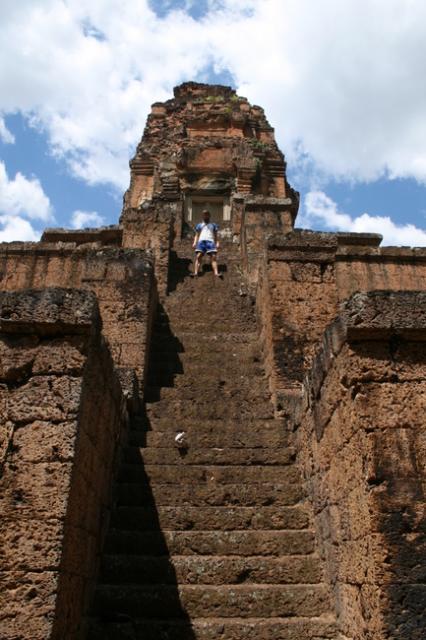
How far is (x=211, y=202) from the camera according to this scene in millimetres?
19312

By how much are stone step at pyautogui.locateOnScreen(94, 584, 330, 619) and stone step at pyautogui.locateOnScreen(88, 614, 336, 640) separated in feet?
0.43

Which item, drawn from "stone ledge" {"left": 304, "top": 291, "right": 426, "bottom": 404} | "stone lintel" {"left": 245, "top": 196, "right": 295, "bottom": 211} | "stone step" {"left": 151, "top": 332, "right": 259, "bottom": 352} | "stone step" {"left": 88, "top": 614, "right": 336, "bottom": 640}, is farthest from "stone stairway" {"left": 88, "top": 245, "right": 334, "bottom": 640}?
"stone lintel" {"left": 245, "top": 196, "right": 295, "bottom": 211}

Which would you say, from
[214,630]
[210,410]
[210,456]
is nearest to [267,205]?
[210,410]

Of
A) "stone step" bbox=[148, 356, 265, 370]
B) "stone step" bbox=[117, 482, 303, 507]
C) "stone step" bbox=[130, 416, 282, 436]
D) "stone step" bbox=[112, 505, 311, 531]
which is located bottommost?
"stone step" bbox=[112, 505, 311, 531]

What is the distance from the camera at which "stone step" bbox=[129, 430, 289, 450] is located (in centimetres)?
629

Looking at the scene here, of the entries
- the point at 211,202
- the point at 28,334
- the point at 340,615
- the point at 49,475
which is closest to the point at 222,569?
the point at 340,615

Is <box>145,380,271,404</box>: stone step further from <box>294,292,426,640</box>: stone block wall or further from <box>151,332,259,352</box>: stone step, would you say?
<box>294,292,426,640</box>: stone block wall

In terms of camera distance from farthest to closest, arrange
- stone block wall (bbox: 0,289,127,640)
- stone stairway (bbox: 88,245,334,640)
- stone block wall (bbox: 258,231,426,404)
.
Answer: stone block wall (bbox: 258,231,426,404), stone stairway (bbox: 88,245,334,640), stone block wall (bbox: 0,289,127,640)

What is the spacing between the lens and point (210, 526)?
5.29m

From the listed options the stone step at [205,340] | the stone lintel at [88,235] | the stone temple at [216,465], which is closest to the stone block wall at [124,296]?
the stone temple at [216,465]

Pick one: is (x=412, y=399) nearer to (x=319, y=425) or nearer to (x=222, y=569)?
(x=319, y=425)

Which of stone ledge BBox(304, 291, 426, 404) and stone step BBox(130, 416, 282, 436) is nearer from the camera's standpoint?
stone ledge BBox(304, 291, 426, 404)

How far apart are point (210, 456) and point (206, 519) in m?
0.89

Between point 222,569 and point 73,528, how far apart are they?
Result: 1.57 metres
